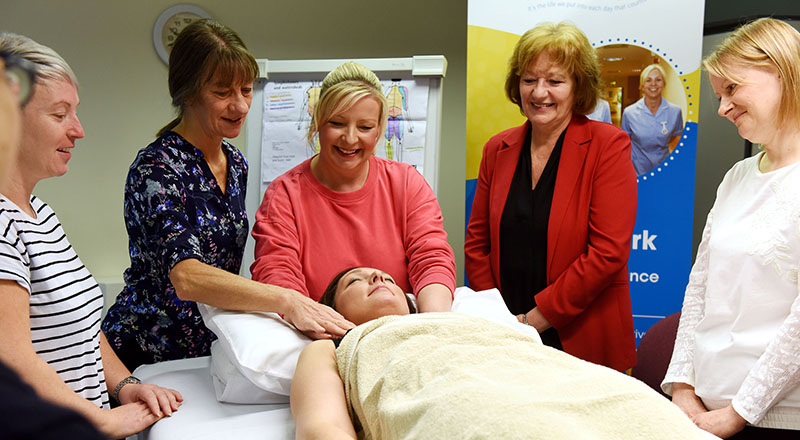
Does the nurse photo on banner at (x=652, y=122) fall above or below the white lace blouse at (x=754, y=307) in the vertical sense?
above

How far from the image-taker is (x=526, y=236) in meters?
2.10

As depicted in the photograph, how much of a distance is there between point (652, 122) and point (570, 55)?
2.50 ft

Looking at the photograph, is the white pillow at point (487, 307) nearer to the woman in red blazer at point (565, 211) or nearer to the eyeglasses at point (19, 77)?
the woman in red blazer at point (565, 211)

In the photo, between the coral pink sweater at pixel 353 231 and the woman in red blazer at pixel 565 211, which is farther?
the woman in red blazer at pixel 565 211

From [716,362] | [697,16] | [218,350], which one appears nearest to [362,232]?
[218,350]

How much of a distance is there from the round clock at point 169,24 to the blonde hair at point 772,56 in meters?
3.13

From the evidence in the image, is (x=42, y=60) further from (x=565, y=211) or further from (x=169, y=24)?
(x=169, y=24)

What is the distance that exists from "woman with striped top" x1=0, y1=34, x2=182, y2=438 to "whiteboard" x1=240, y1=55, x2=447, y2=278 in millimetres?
1212

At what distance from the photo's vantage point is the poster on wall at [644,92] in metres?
2.57

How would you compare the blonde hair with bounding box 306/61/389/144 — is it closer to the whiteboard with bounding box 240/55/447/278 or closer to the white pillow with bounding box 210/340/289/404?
the whiteboard with bounding box 240/55/447/278

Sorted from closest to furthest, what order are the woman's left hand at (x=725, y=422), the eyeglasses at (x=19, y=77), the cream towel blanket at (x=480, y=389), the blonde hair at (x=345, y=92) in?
the eyeglasses at (x=19, y=77) < the cream towel blanket at (x=480, y=389) < the woman's left hand at (x=725, y=422) < the blonde hair at (x=345, y=92)

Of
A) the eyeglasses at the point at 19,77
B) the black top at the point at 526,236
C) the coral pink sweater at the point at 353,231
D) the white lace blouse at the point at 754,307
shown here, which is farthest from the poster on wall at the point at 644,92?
the eyeglasses at the point at 19,77

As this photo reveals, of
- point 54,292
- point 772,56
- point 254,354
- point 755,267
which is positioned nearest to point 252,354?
point 254,354

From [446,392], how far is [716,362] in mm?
732
